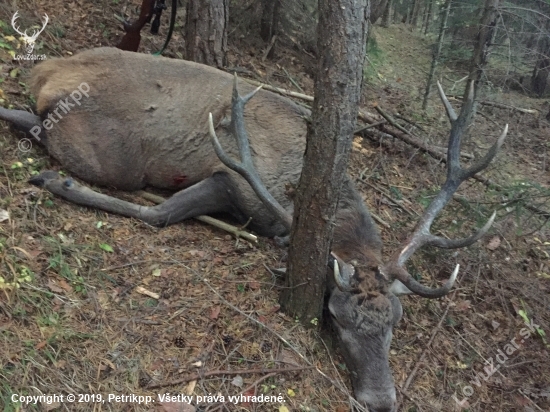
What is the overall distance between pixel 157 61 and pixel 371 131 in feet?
11.6

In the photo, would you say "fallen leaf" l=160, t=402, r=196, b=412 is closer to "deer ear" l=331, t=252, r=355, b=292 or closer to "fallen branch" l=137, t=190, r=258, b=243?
"deer ear" l=331, t=252, r=355, b=292

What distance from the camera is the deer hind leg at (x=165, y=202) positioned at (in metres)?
4.86

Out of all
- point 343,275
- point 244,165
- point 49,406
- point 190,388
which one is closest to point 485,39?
point 244,165

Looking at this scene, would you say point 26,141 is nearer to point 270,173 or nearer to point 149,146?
point 149,146

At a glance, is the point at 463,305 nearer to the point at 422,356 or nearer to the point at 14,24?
the point at 422,356

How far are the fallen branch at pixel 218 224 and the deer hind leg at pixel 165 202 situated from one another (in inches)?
3.2

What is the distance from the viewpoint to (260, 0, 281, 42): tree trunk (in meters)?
9.05

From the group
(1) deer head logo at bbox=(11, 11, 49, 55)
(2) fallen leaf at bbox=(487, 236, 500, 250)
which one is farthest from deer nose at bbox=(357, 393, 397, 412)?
(1) deer head logo at bbox=(11, 11, 49, 55)

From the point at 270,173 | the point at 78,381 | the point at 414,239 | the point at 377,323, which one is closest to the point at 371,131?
the point at 270,173

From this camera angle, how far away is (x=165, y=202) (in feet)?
16.9

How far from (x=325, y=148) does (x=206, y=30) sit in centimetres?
389

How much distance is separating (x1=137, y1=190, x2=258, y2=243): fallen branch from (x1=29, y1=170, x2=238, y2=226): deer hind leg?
3.2 inches

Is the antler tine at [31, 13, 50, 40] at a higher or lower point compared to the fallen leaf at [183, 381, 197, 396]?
higher

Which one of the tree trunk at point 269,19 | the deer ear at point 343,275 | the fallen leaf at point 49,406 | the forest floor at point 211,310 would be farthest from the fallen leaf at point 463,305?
the tree trunk at point 269,19
